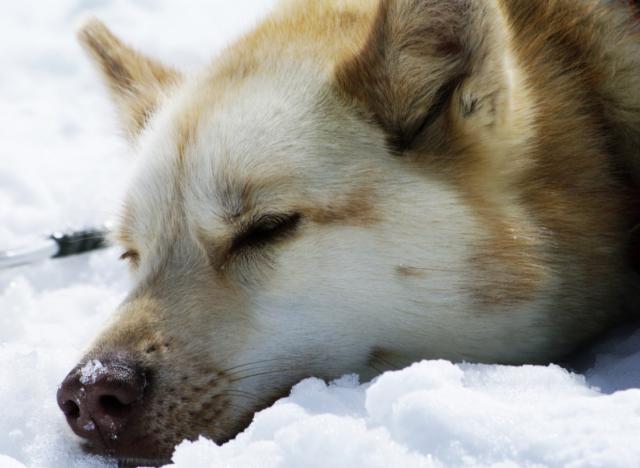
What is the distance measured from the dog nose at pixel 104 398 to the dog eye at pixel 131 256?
701mm

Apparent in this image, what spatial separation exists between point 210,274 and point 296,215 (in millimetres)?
263

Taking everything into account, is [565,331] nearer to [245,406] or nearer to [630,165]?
[630,165]

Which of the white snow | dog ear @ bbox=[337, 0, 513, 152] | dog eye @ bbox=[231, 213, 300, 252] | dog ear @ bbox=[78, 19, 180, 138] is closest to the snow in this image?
the white snow

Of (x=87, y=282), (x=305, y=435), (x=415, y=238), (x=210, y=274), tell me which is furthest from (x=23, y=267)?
(x=305, y=435)

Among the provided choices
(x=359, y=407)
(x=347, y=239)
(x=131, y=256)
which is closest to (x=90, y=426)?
(x=359, y=407)

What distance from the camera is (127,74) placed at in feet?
10.6

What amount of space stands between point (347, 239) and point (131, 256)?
836 mm

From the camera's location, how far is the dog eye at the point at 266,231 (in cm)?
220

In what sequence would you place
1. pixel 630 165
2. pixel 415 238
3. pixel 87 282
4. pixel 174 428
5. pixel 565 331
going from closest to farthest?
pixel 174 428 < pixel 415 238 < pixel 565 331 < pixel 630 165 < pixel 87 282

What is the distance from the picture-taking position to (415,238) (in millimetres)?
2172

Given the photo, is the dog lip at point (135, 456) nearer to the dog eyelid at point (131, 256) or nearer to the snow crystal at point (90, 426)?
the snow crystal at point (90, 426)

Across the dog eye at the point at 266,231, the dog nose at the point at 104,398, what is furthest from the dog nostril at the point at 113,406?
the dog eye at the point at 266,231

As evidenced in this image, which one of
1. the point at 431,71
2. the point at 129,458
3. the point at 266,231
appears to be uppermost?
the point at 431,71

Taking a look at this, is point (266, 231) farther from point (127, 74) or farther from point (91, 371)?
point (127, 74)
